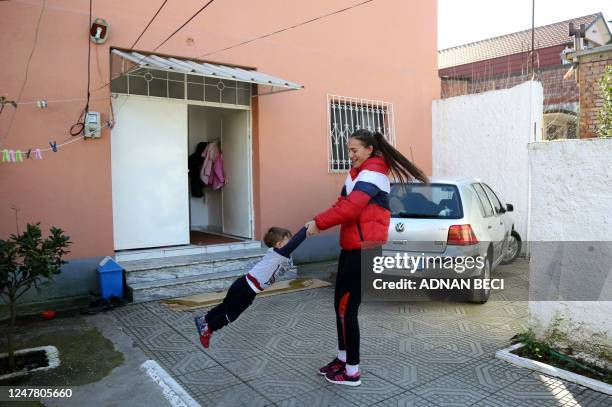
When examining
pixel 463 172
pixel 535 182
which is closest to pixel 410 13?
pixel 463 172

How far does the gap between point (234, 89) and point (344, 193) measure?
4.54 meters

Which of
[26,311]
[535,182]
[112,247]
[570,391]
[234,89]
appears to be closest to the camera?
[570,391]

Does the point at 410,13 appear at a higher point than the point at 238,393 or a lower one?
higher

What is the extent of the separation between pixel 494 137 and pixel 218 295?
259 inches

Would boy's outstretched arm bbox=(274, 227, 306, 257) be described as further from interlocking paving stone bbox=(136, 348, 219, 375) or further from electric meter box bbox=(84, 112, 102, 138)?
electric meter box bbox=(84, 112, 102, 138)

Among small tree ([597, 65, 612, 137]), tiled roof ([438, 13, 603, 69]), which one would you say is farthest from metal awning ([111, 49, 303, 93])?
tiled roof ([438, 13, 603, 69])

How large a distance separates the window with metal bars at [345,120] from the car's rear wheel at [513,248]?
10.4 feet

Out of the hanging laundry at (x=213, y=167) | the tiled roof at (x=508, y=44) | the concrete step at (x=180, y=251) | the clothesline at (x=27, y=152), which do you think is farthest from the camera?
the tiled roof at (x=508, y=44)

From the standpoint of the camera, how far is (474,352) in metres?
4.28

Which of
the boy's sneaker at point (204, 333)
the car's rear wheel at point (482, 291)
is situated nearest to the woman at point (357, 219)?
the boy's sneaker at point (204, 333)

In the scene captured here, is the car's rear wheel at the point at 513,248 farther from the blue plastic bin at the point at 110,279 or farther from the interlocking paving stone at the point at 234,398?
the blue plastic bin at the point at 110,279

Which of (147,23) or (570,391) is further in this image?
(147,23)

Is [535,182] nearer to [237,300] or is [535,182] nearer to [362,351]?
[362,351]

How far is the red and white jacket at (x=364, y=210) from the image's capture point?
331 centimetres
